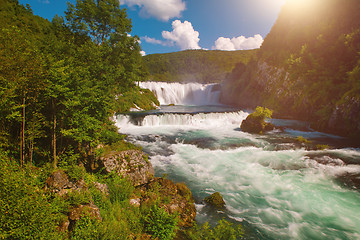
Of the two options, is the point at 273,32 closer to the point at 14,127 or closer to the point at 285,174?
the point at 285,174

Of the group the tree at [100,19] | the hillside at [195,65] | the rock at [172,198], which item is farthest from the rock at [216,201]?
the hillside at [195,65]

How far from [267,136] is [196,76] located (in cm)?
11447

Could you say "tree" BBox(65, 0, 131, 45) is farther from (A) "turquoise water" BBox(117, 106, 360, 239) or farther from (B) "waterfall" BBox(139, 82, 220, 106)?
(B) "waterfall" BBox(139, 82, 220, 106)

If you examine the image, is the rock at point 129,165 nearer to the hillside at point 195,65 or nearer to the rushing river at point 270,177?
the rushing river at point 270,177

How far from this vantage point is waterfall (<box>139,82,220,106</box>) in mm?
61584

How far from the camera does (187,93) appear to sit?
69812mm

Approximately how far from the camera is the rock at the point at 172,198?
23.6ft

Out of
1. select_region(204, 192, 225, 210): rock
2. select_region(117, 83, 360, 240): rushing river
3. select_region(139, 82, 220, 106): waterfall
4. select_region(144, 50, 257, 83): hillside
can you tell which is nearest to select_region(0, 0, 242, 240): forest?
select_region(204, 192, 225, 210): rock

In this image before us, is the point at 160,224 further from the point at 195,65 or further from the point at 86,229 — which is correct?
the point at 195,65

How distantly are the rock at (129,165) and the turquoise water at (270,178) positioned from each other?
295 cm

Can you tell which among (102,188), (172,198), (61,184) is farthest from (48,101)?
(172,198)

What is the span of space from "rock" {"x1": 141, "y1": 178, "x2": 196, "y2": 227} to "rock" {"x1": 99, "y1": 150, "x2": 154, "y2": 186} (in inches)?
19.9

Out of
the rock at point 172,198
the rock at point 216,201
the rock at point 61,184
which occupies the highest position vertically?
the rock at point 61,184

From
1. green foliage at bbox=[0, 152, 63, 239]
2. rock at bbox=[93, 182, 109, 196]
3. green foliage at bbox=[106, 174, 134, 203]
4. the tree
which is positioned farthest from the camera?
the tree
